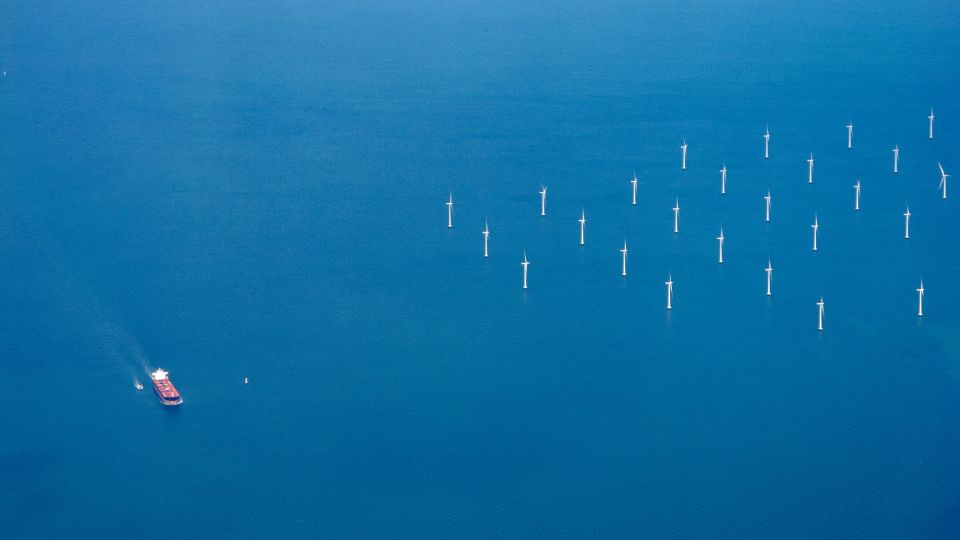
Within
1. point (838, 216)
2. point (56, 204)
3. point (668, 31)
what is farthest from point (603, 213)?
point (668, 31)

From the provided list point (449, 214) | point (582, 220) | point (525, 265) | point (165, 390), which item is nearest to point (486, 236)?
point (525, 265)

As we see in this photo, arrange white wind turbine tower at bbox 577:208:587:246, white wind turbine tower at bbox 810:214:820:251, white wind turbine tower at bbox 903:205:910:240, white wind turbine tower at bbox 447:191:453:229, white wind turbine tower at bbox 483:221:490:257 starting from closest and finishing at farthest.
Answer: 1. white wind turbine tower at bbox 483:221:490:257
2. white wind turbine tower at bbox 810:214:820:251
3. white wind turbine tower at bbox 577:208:587:246
4. white wind turbine tower at bbox 903:205:910:240
5. white wind turbine tower at bbox 447:191:453:229

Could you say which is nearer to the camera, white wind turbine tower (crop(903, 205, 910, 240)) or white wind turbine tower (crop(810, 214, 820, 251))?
white wind turbine tower (crop(810, 214, 820, 251))

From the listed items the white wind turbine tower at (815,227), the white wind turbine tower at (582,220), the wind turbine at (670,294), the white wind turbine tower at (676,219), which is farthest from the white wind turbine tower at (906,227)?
the white wind turbine tower at (582,220)

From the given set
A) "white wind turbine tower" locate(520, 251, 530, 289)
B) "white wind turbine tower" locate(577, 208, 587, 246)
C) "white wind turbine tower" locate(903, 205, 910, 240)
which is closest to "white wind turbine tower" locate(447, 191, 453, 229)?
"white wind turbine tower" locate(520, 251, 530, 289)

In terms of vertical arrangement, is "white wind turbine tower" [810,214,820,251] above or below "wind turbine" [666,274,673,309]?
above

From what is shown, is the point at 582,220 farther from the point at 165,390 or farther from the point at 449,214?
the point at 165,390

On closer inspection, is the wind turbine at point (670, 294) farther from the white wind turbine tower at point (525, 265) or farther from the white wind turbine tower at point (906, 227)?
the white wind turbine tower at point (906, 227)

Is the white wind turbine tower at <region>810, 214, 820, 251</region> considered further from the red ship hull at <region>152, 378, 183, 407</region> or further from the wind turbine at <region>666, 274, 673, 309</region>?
the red ship hull at <region>152, 378, 183, 407</region>

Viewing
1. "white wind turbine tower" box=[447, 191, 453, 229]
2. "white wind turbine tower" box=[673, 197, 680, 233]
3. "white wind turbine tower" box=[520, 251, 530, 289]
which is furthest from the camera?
"white wind turbine tower" box=[447, 191, 453, 229]

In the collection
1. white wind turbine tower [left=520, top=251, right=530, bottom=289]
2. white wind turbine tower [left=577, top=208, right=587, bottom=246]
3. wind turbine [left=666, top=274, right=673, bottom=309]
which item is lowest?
wind turbine [left=666, top=274, right=673, bottom=309]
